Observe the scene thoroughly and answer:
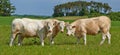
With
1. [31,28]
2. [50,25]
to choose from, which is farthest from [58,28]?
[31,28]

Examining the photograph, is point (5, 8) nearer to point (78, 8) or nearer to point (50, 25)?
point (78, 8)

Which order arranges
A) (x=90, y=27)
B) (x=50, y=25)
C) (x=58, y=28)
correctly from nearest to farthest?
(x=50, y=25) < (x=58, y=28) < (x=90, y=27)

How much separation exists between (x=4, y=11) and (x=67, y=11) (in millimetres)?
19768

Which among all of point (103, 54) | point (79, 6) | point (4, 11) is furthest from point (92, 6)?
point (103, 54)

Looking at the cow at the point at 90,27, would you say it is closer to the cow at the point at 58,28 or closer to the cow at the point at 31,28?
the cow at the point at 58,28

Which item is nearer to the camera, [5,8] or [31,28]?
[31,28]

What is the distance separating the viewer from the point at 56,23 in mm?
20766

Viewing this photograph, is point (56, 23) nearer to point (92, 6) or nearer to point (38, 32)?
point (38, 32)

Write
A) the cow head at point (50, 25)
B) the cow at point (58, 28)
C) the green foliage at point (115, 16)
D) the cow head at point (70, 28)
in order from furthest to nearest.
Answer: the green foliage at point (115, 16)
the cow head at point (70, 28)
the cow at point (58, 28)
the cow head at point (50, 25)

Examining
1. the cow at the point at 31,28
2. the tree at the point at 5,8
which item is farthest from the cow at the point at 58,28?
the tree at the point at 5,8

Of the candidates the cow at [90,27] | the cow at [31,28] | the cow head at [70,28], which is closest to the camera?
the cow at [31,28]

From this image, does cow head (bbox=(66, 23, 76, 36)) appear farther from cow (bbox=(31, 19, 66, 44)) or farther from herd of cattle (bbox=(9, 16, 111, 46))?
cow (bbox=(31, 19, 66, 44))

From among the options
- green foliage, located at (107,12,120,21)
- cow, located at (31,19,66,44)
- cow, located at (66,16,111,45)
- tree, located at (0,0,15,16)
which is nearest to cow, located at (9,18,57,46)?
cow, located at (31,19,66,44)

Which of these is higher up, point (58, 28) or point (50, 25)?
point (50, 25)
